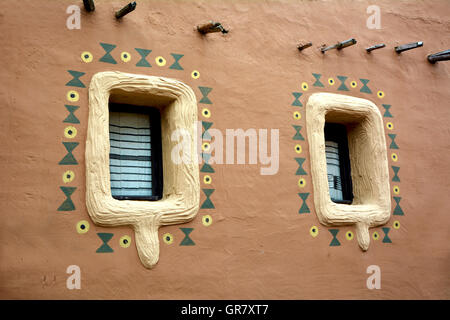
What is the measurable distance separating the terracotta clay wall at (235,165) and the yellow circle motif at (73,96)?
0.13ft

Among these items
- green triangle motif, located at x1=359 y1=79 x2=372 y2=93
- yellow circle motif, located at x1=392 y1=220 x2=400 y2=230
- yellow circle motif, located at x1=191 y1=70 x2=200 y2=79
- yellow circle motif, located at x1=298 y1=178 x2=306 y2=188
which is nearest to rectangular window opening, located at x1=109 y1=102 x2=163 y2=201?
yellow circle motif, located at x1=191 y1=70 x2=200 y2=79

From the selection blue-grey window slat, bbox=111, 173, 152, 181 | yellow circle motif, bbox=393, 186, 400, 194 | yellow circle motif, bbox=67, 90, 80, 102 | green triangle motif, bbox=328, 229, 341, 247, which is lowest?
green triangle motif, bbox=328, 229, 341, 247

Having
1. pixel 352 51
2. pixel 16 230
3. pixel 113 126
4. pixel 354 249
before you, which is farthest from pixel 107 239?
pixel 352 51

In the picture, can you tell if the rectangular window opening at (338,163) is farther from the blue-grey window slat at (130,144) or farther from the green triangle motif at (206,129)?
the blue-grey window slat at (130,144)

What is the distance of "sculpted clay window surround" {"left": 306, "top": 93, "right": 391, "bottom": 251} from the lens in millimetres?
4621

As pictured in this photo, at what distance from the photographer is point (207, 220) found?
4137 millimetres

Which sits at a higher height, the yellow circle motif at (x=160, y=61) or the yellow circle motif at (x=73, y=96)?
the yellow circle motif at (x=160, y=61)

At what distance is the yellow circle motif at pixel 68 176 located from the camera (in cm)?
374

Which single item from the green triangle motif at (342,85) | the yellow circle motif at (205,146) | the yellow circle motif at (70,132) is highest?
the green triangle motif at (342,85)

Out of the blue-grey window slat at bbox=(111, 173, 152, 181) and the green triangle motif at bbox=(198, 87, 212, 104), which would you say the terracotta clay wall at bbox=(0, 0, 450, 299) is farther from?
the blue-grey window slat at bbox=(111, 173, 152, 181)

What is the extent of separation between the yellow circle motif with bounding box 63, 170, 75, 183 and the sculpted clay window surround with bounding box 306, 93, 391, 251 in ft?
6.70

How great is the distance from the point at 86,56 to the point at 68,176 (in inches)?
37.0

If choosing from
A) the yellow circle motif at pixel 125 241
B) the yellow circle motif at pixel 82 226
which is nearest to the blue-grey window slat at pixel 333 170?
the yellow circle motif at pixel 125 241

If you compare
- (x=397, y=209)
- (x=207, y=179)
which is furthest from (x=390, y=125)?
(x=207, y=179)
